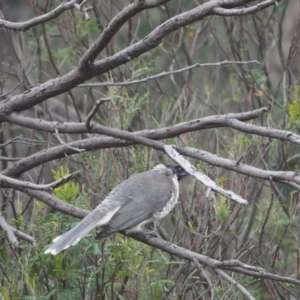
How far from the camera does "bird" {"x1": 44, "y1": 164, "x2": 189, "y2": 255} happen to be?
482 cm

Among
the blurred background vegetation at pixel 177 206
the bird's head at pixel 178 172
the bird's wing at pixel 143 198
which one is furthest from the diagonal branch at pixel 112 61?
the bird's head at pixel 178 172

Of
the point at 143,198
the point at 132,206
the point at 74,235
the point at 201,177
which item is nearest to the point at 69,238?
the point at 74,235

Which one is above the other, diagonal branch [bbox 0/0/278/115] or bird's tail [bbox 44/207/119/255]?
diagonal branch [bbox 0/0/278/115]

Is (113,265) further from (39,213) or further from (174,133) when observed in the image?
(174,133)

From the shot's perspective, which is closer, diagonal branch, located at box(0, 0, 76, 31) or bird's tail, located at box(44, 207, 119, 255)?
diagonal branch, located at box(0, 0, 76, 31)

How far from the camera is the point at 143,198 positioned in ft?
18.9

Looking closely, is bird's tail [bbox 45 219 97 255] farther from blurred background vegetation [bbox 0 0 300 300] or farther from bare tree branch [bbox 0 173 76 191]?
bare tree branch [bbox 0 173 76 191]

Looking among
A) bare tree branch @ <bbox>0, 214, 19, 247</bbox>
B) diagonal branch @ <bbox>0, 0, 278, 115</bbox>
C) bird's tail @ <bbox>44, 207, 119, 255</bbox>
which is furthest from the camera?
bird's tail @ <bbox>44, 207, 119, 255</bbox>

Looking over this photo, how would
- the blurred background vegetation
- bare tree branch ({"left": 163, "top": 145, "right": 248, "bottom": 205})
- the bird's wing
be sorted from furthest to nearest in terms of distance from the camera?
the bird's wing < the blurred background vegetation < bare tree branch ({"left": 163, "top": 145, "right": 248, "bottom": 205})

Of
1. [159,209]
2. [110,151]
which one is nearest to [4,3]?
[110,151]

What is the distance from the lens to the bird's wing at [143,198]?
541cm

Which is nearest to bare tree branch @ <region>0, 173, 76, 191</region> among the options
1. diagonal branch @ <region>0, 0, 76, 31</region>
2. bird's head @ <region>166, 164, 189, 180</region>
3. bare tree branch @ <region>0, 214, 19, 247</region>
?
bare tree branch @ <region>0, 214, 19, 247</region>

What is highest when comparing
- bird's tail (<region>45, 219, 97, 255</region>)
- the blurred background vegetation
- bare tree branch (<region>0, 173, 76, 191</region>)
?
bare tree branch (<region>0, 173, 76, 191</region>)

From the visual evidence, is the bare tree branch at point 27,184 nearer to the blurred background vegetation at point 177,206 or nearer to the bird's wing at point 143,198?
the blurred background vegetation at point 177,206
